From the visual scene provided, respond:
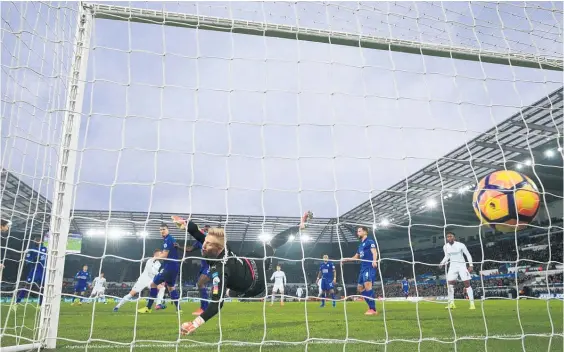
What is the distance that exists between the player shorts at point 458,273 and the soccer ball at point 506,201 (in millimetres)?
3570

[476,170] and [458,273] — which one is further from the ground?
[476,170]

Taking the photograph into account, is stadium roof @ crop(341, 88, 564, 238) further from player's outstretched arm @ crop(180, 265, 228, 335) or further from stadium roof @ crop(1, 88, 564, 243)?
player's outstretched arm @ crop(180, 265, 228, 335)

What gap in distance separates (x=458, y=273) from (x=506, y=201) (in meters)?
4.15

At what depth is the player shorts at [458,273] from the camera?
8.90 m

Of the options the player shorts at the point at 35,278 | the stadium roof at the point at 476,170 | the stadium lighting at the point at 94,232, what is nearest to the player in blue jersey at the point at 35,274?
the player shorts at the point at 35,278

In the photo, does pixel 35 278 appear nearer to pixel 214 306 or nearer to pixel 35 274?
pixel 35 274

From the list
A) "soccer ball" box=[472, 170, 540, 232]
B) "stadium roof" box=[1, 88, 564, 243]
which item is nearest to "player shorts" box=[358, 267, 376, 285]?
"stadium roof" box=[1, 88, 564, 243]

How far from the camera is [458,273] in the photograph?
29.9 feet

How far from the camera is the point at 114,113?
11.8 ft

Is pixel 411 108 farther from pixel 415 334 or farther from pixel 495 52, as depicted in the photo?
pixel 415 334

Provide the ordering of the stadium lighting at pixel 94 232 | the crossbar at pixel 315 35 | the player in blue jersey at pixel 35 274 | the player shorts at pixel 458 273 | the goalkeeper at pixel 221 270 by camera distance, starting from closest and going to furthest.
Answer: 1. the player in blue jersey at pixel 35 274
2. the goalkeeper at pixel 221 270
3. the crossbar at pixel 315 35
4. the player shorts at pixel 458 273
5. the stadium lighting at pixel 94 232

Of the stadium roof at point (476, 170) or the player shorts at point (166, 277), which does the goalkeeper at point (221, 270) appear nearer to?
the player shorts at point (166, 277)

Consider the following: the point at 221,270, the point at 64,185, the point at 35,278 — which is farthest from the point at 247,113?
the point at 35,278

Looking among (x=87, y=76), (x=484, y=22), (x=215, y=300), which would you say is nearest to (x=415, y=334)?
(x=215, y=300)
